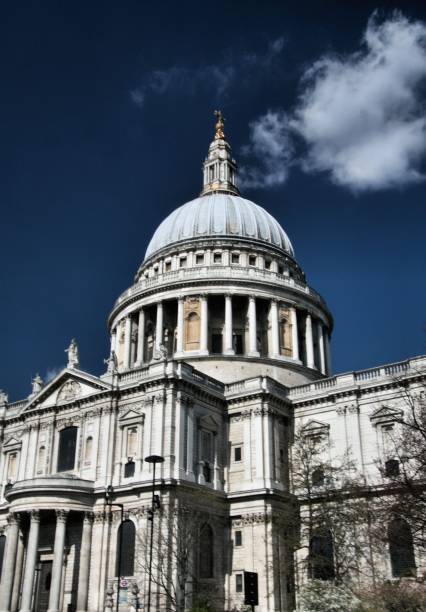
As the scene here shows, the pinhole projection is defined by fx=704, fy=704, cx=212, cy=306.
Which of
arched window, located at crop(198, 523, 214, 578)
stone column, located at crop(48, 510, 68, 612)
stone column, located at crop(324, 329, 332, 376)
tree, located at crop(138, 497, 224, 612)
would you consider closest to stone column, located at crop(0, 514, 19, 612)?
stone column, located at crop(48, 510, 68, 612)

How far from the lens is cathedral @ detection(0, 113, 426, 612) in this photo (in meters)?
48.6

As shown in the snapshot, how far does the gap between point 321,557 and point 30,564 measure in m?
20.3

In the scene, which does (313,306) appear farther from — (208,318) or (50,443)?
(50,443)

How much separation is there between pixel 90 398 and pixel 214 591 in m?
17.5

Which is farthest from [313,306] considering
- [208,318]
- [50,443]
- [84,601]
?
[84,601]

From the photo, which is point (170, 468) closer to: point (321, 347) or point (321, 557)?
point (321, 557)

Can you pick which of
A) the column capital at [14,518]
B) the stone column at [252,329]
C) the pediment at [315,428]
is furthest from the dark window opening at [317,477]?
the column capital at [14,518]

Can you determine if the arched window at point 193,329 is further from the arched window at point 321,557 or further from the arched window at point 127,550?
the arched window at point 321,557

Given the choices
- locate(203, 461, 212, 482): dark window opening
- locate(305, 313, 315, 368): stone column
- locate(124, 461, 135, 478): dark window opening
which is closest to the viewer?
locate(124, 461, 135, 478): dark window opening

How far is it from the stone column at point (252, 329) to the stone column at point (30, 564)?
25.5 meters

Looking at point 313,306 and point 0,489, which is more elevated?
point 313,306

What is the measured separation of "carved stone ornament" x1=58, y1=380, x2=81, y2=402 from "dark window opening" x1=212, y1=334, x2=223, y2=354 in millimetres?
16060

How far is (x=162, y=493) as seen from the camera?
160ft

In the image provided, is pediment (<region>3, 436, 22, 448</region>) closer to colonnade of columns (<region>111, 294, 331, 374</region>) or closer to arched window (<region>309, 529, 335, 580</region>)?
colonnade of columns (<region>111, 294, 331, 374</region>)
